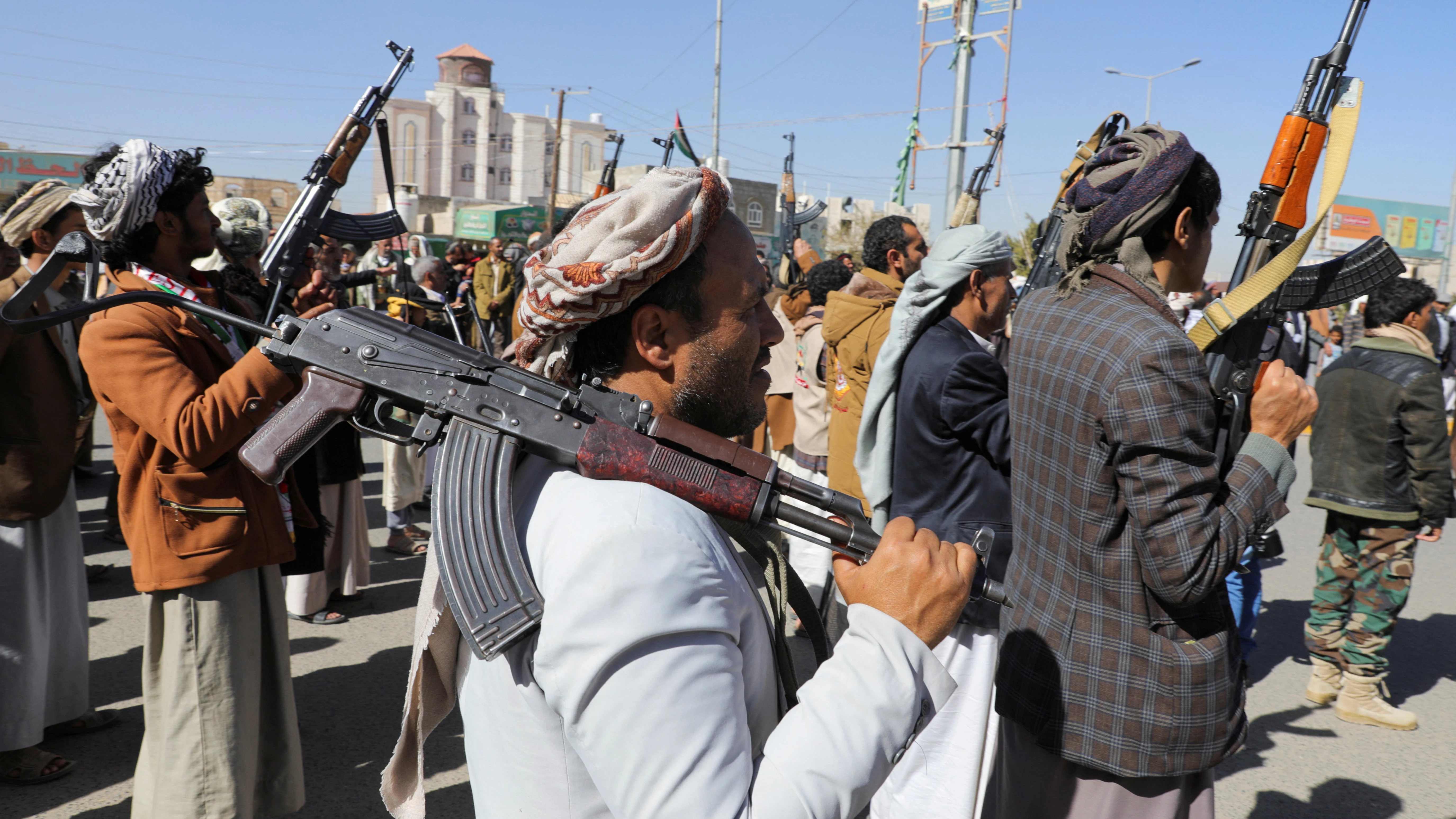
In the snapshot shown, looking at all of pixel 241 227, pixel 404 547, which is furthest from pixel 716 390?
pixel 404 547

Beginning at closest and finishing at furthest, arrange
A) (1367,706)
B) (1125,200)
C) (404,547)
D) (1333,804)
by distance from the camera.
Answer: (1125,200)
(1333,804)
(1367,706)
(404,547)

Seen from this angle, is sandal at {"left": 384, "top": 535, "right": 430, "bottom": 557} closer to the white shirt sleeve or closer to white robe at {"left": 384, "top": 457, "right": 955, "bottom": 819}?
white robe at {"left": 384, "top": 457, "right": 955, "bottom": 819}

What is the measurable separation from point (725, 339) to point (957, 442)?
6.00 feet

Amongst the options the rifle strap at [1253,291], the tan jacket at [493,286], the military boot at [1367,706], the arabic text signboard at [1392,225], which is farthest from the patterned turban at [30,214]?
the arabic text signboard at [1392,225]

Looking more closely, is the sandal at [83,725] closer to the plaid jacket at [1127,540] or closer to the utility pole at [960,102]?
the plaid jacket at [1127,540]

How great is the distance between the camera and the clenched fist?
1246 millimetres

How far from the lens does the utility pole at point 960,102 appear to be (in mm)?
14898

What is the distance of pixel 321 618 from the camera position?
516cm

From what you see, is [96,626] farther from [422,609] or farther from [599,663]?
[599,663]

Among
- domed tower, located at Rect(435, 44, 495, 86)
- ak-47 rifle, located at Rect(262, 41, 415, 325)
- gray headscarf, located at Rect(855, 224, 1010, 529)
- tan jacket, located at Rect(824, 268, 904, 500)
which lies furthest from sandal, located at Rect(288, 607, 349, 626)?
domed tower, located at Rect(435, 44, 495, 86)

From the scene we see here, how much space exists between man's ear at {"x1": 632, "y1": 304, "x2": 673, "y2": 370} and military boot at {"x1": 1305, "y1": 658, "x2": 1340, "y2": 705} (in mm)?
4580

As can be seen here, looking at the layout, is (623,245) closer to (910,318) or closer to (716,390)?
(716,390)

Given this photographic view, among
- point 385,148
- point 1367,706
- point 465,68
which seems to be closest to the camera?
point 1367,706

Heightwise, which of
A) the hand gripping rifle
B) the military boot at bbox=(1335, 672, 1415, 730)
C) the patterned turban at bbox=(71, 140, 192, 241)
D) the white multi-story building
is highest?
the white multi-story building
